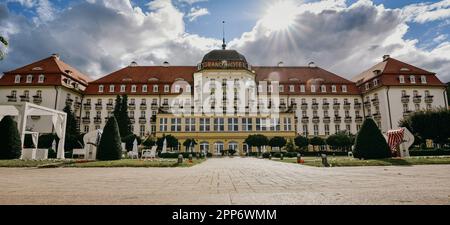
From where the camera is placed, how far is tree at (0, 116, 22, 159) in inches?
745

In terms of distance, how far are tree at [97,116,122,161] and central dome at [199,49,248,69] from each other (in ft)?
115

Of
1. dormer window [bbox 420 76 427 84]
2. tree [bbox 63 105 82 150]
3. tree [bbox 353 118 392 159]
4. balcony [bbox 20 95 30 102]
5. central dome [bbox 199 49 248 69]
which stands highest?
central dome [bbox 199 49 248 69]

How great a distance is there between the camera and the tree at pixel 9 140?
62.1 feet

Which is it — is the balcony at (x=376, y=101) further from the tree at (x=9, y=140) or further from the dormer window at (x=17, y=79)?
the dormer window at (x=17, y=79)

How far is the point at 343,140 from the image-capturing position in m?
37.9

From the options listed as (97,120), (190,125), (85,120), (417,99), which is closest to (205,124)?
(190,125)

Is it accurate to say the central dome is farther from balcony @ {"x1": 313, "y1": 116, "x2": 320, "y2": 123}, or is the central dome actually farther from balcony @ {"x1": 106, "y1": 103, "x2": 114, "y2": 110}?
balcony @ {"x1": 106, "y1": 103, "x2": 114, "y2": 110}

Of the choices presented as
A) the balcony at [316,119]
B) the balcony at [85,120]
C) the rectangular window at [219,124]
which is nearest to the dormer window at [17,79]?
the balcony at [85,120]

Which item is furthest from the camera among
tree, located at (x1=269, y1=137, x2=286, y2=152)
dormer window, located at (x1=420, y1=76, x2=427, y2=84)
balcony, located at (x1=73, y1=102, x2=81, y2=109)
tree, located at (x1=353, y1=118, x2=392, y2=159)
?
balcony, located at (x1=73, y1=102, x2=81, y2=109)

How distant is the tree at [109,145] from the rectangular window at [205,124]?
30.1m

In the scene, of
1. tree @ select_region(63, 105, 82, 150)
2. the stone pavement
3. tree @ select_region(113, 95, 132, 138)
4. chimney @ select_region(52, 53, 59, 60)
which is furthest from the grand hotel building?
the stone pavement
